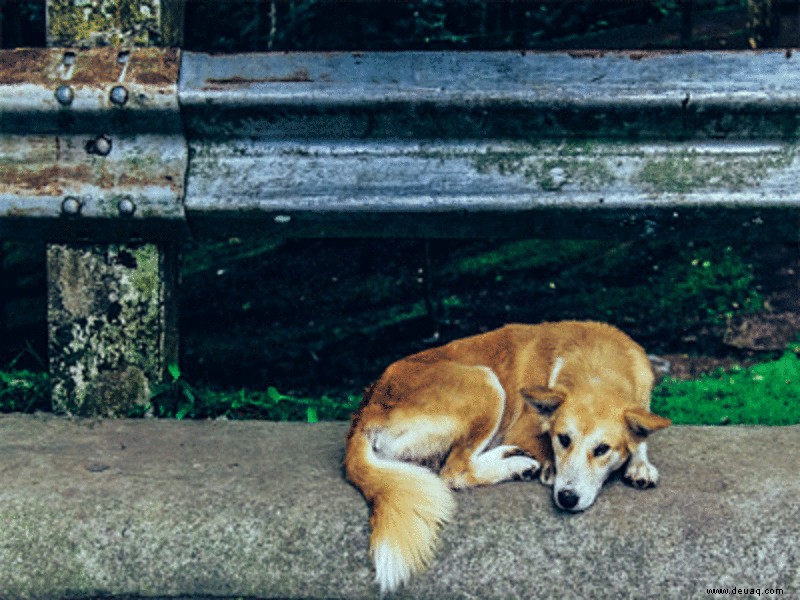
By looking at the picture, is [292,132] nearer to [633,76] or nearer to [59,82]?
[59,82]

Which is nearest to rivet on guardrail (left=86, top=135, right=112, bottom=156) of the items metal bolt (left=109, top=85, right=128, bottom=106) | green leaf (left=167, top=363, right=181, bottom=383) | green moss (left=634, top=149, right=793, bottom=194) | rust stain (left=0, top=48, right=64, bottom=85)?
metal bolt (left=109, top=85, right=128, bottom=106)

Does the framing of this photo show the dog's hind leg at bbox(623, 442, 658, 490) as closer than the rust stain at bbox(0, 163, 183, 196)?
Yes

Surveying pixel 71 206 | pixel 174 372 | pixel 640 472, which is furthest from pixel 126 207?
pixel 640 472

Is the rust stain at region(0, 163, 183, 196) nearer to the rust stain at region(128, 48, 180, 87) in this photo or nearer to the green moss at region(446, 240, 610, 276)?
the rust stain at region(128, 48, 180, 87)

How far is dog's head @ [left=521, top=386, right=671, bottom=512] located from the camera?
282 centimetres

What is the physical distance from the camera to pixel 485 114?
349 cm

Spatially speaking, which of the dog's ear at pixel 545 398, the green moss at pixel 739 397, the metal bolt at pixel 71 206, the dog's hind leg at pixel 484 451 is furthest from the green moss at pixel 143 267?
the green moss at pixel 739 397

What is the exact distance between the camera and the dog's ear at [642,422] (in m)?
2.98

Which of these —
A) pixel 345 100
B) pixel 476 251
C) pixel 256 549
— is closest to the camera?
pixel 256 549

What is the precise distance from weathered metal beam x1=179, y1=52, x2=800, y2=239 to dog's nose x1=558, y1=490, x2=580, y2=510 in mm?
1132

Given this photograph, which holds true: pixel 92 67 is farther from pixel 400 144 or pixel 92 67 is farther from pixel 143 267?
pixel 400 144

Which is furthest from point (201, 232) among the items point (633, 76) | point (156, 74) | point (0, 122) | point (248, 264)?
point (248, 264)

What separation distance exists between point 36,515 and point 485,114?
1.97 m

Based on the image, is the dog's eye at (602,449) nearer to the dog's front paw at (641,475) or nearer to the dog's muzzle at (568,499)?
the dog's front paw at (641,475)
